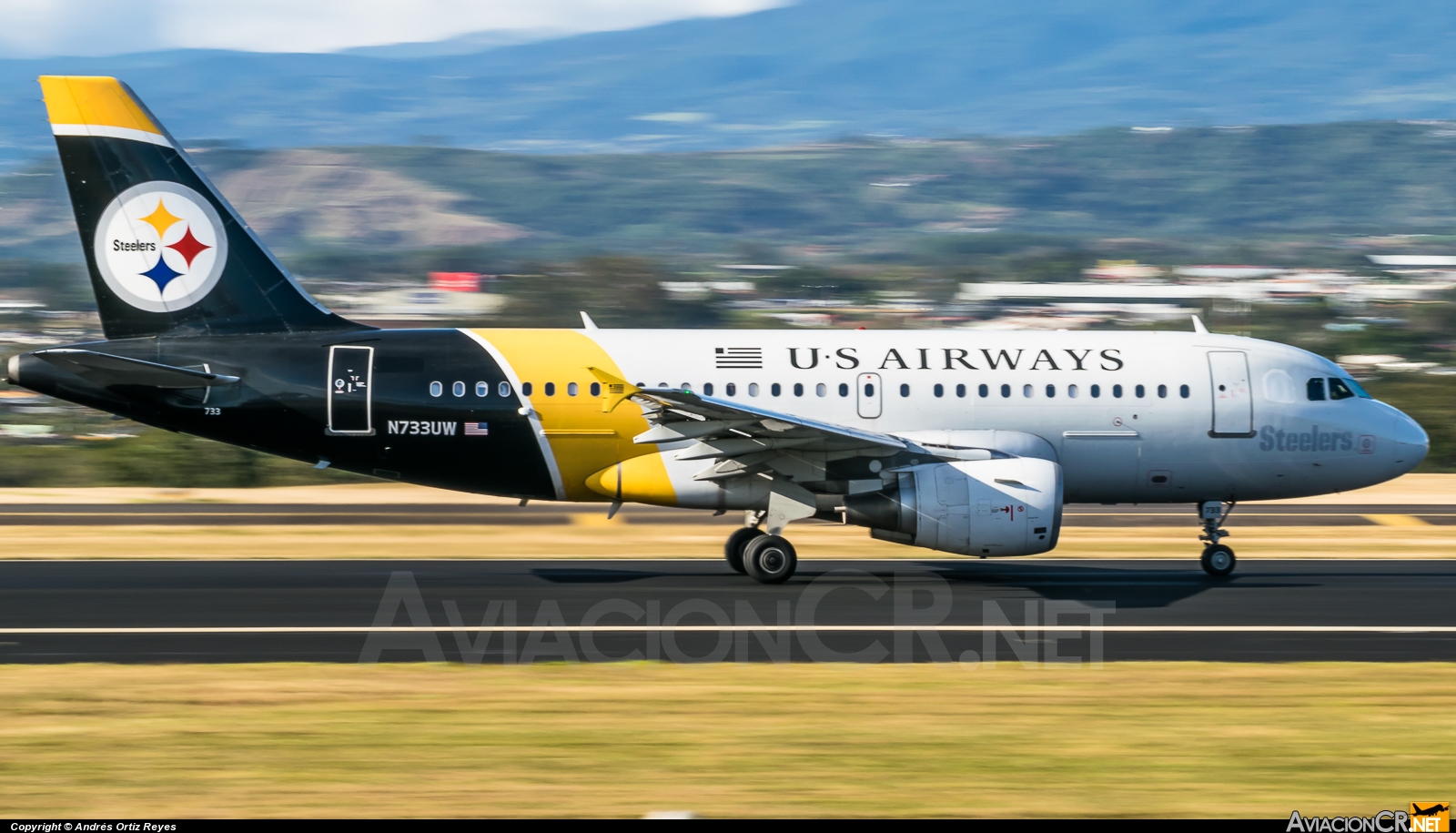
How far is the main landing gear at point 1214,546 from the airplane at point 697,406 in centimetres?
4

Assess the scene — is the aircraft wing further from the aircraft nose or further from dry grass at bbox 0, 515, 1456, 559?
the aircraft nose

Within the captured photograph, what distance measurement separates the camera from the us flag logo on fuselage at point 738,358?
789 inches

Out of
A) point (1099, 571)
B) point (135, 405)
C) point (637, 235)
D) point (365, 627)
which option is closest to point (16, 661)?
point (365, 627)

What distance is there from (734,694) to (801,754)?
2.03m

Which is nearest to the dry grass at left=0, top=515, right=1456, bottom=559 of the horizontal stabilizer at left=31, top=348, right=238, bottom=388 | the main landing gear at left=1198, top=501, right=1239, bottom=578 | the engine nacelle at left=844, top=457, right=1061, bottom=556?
the main landing gear at left=1198, top=501, right=1239, bottom=578

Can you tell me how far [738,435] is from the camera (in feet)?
61.1

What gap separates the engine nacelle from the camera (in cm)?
1816

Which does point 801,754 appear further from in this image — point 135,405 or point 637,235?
point 637,235

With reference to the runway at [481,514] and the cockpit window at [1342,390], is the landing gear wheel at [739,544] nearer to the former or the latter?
the runway at [481,514]

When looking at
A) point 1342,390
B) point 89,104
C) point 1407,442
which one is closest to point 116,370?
point 89,104

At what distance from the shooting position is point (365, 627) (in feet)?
51.4

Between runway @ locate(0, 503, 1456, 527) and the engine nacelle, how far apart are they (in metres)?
8.27

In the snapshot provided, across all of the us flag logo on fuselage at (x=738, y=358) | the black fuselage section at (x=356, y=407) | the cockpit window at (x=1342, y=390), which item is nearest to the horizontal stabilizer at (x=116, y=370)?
the black fuselage section at (x=356, y=407)

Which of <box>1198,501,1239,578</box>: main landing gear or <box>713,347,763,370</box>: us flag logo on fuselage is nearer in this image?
<box>713,347,763,370</box>: us flag logo on fuselage
